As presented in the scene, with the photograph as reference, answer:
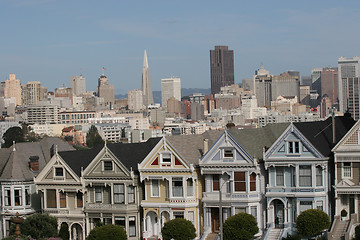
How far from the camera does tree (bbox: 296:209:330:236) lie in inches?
1715

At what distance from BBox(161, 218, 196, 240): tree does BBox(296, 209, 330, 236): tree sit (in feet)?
19.0

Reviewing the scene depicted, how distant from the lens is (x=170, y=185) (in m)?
47.8

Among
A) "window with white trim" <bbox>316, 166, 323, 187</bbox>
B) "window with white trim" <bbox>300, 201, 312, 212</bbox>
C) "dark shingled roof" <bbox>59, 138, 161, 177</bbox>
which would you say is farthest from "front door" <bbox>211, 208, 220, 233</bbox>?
"window with white trim" <bbox>316, 166, 323, 187</bbox>

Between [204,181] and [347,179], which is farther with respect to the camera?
[204,181]

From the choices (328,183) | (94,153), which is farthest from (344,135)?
(94,153)

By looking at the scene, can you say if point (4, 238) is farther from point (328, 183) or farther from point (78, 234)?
point (328, 183)

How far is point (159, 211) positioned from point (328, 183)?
9.23 m

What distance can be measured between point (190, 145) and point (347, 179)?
9225 millimetres

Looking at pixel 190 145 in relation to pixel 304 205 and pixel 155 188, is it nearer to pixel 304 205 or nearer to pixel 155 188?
pixel 155 188

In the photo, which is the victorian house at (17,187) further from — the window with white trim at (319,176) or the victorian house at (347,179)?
the victorian house at (347,179)

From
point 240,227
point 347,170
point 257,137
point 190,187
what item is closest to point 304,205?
point 347,170

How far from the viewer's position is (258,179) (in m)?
46.2

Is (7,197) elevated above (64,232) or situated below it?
above

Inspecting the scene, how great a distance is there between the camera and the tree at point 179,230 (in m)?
46.4
